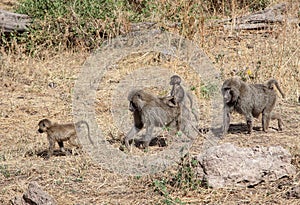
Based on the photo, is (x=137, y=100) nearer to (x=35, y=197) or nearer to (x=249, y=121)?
(x=249, y=121)

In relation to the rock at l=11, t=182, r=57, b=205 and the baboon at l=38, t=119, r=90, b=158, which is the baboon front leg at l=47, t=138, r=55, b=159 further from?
the rock at l=11, t=182, r=57, b=205

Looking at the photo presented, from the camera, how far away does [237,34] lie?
1364cm

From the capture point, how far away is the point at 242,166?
6594mm

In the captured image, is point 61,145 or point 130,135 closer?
point 130,135

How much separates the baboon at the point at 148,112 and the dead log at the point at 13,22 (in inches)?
218

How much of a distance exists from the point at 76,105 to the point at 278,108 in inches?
131

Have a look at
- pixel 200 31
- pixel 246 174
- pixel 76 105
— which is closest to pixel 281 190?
pixel 246 174

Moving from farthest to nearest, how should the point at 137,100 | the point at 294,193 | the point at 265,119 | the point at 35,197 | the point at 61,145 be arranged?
the point at 265,119, the point at 61,145, the point at 137,100, the point at 294,193, the point at 35,197

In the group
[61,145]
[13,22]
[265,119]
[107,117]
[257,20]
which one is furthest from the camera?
[257,20]

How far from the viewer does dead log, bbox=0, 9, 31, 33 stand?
12.8 meters

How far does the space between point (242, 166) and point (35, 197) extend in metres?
2.16

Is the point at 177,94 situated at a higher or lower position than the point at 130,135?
higher

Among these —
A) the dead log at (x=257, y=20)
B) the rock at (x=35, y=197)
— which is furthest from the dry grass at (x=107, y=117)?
the rock at (x=35, y=197)

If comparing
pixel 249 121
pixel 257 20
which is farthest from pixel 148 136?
pixel 257 20
